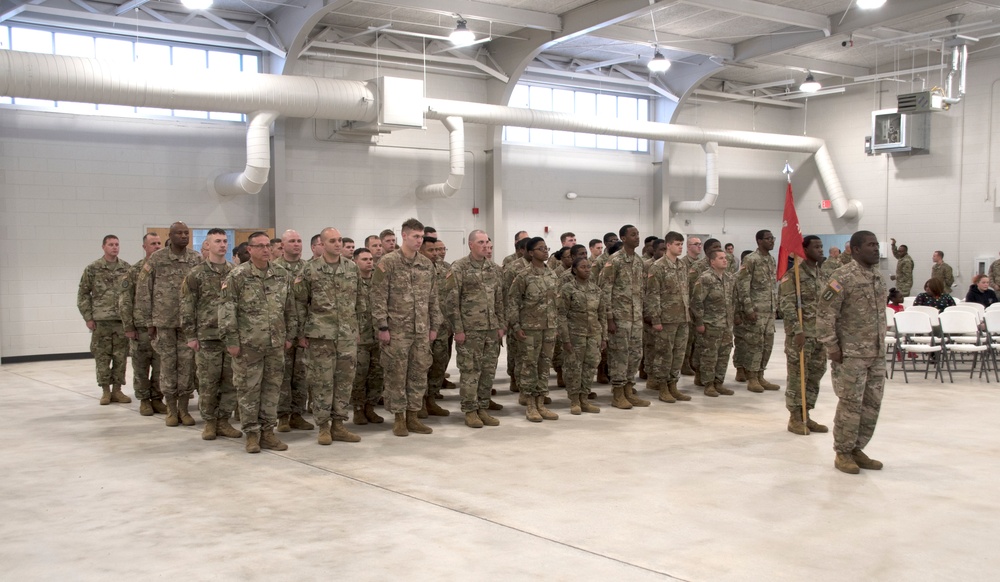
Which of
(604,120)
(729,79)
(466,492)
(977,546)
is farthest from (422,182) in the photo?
(977,546)

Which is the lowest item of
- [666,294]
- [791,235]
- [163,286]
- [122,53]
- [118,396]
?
[118,396]

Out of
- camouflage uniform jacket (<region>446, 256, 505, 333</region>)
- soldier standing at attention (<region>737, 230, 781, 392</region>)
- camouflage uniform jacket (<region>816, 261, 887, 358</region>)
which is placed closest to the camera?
camouflage uniform jacket (<region>816, 261, 887, 358</region>)

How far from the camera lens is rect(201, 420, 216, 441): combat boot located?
21.1 ft

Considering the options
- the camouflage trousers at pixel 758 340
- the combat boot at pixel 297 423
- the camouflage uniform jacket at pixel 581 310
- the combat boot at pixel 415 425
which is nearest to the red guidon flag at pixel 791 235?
the camouflage uniform jacket at pixel 581 310

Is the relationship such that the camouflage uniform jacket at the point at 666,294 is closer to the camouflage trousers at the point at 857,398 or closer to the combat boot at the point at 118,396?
the camouflage trousers at the point at 857,398

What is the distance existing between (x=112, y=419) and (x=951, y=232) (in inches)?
626

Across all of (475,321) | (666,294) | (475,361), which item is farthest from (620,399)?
(475,321)

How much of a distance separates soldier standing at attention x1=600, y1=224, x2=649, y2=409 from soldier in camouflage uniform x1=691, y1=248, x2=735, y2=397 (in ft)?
3.31

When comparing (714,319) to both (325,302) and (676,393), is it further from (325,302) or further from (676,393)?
(325,302)

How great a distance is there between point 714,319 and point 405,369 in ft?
11.7

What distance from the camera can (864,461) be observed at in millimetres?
5426

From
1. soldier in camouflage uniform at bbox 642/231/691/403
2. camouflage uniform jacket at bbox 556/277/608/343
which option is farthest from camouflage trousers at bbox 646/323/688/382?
camouflage uniform jacket at bbox 556/277/608/343

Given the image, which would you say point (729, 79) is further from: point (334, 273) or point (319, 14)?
point (334, 273)

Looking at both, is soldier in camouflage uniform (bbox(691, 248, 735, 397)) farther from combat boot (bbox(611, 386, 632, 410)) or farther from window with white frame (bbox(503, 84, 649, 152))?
window with white frame (bbox(503, 84, 649, 152))
